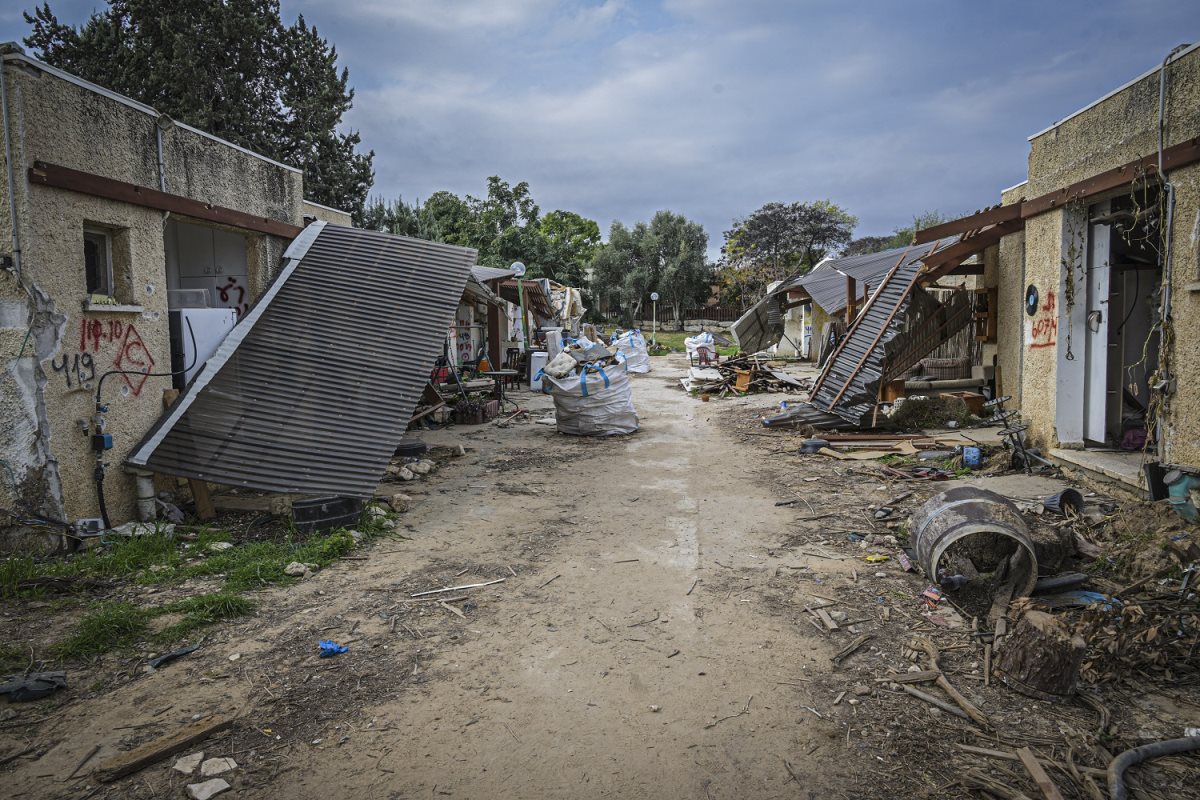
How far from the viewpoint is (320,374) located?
667 centimetres

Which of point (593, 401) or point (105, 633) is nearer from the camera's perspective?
point (105, 633)

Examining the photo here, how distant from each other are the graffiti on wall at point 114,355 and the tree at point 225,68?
17851 mm

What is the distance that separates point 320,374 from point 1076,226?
812cm

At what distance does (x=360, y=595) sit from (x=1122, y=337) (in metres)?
8.51

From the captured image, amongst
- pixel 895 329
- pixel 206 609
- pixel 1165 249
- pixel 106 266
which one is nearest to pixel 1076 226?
pixel 1165 249

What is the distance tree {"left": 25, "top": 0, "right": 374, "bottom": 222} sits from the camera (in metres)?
20.0

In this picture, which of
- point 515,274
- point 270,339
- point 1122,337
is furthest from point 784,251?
point 270,339

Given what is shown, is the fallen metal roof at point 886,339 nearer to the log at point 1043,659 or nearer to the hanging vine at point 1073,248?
the hanging vine at point 1073,248

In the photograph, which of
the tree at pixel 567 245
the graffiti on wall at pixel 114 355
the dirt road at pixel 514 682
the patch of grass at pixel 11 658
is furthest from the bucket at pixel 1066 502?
the tree at pixel 567 245

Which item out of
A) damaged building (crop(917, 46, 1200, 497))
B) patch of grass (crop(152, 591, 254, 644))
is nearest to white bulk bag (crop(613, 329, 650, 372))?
damaged building (crop(917, 46, 1200, 497))

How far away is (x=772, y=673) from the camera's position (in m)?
3.50

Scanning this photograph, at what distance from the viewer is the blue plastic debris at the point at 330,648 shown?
373 cm

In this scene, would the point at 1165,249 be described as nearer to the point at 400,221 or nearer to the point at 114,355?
the point at 114,355

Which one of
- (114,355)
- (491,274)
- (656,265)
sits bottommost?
(114,355)
